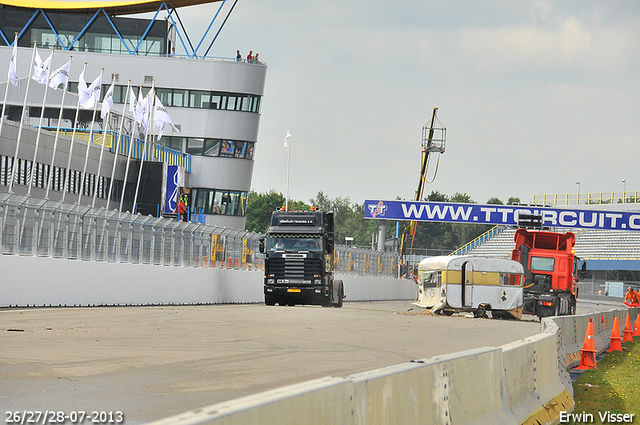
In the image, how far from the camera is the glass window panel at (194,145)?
2859 inches

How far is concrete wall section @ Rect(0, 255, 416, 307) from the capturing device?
23.1 metres

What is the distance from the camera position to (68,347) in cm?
1365

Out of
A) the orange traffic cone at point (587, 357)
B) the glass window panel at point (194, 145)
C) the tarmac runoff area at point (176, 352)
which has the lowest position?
the tarmac runoff area at point (176, 352)

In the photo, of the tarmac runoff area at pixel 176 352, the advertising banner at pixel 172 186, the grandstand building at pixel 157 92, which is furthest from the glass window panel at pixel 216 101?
the tarmac runoff area at pixel 176 352

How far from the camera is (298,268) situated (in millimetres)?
33469

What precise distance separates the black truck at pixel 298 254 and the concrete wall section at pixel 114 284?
8.78ft

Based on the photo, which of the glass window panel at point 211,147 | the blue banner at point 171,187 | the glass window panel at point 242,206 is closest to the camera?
the blue banner at point 171,187

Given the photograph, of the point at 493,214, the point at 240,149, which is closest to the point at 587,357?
the point at 493,214

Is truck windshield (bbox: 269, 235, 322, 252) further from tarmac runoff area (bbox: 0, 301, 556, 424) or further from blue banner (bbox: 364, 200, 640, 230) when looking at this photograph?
blue banner (bbox: 364, 200, 640, 230)

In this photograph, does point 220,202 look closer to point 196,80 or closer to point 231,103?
point 231,103

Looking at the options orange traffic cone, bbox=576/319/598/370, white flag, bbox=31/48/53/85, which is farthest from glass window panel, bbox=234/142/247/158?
orange traffic cone, bbox=576/319/598/370

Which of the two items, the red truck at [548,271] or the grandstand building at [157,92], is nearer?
the red truck at [548,271]

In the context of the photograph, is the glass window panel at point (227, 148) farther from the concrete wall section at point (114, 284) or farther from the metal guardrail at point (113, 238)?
the concrete wall section at point (114, 284)

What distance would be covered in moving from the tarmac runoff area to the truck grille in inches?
339
